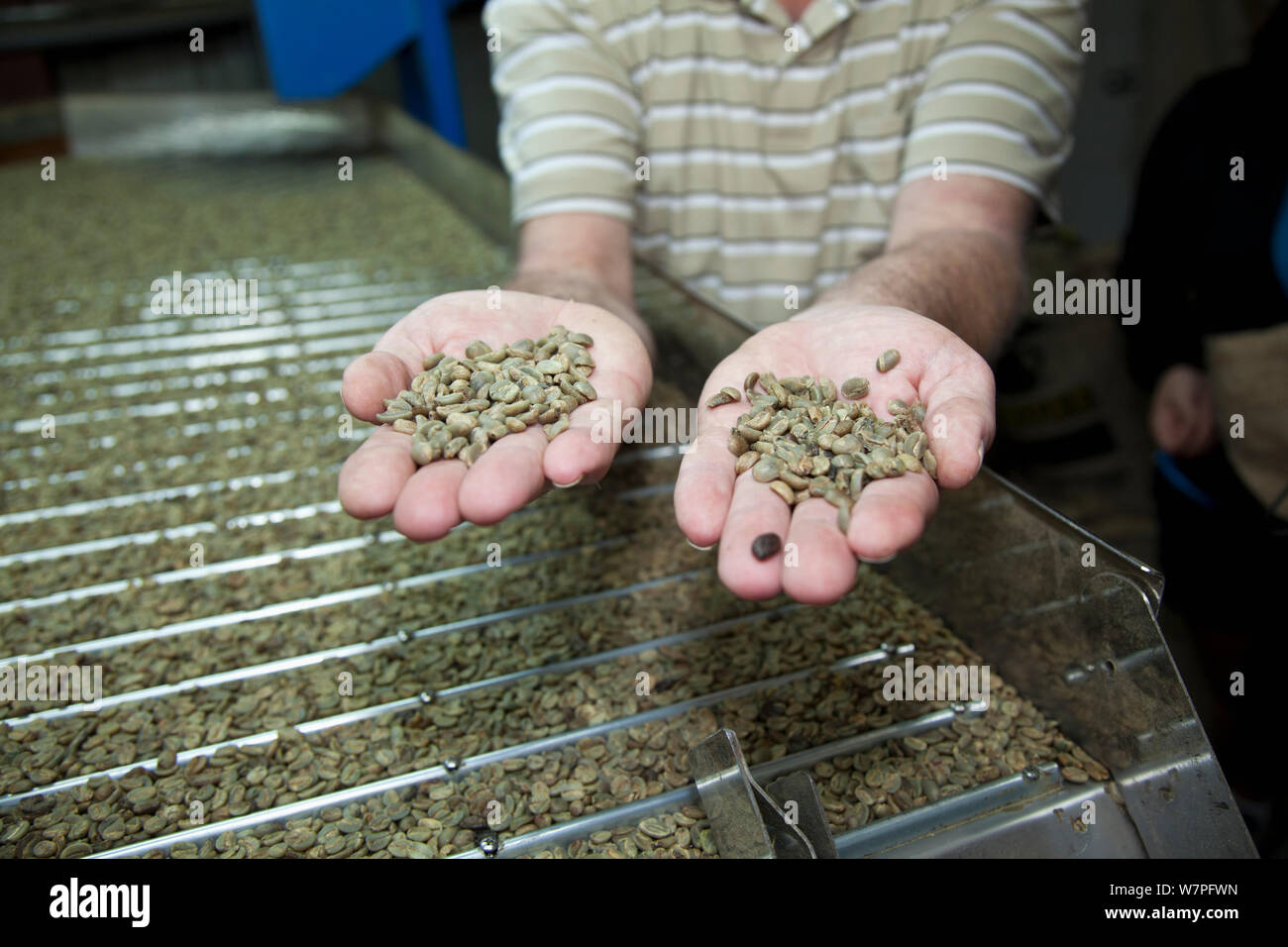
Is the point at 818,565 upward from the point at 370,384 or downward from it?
downward

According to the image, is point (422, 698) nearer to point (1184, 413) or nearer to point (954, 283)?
point (954, 283)

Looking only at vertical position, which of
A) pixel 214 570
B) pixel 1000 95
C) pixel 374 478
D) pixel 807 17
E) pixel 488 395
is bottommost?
pixel 214 570

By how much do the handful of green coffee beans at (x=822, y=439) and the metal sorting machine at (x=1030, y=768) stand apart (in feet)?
0.42

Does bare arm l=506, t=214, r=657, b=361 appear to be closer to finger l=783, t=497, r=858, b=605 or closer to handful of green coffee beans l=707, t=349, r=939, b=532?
handful of green coffee beans l=707, t=349, r=939, b=532

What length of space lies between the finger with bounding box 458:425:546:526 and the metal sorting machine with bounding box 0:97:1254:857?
296mm

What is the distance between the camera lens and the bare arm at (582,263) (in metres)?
1.34

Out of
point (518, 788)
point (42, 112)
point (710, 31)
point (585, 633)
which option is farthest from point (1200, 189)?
point (42, 112)

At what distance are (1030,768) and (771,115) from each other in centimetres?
128

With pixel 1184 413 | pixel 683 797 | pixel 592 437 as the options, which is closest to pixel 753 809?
pixel 683 797

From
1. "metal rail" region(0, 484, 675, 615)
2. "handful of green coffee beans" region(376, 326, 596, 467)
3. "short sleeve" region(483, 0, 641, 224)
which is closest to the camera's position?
"handful of green coffee beans" region(376, 326, 596, 467)

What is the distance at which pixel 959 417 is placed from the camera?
2.89 feet

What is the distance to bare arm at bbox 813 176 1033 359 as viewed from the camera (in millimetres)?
1197

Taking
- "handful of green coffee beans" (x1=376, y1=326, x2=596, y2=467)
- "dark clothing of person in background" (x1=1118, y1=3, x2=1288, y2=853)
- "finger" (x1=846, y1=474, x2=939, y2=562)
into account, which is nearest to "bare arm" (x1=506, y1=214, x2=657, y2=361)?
"handful of green coffee beans" (x1=376, y1=326, x2=596, y2=467)

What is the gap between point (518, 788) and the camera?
96 centimetres
